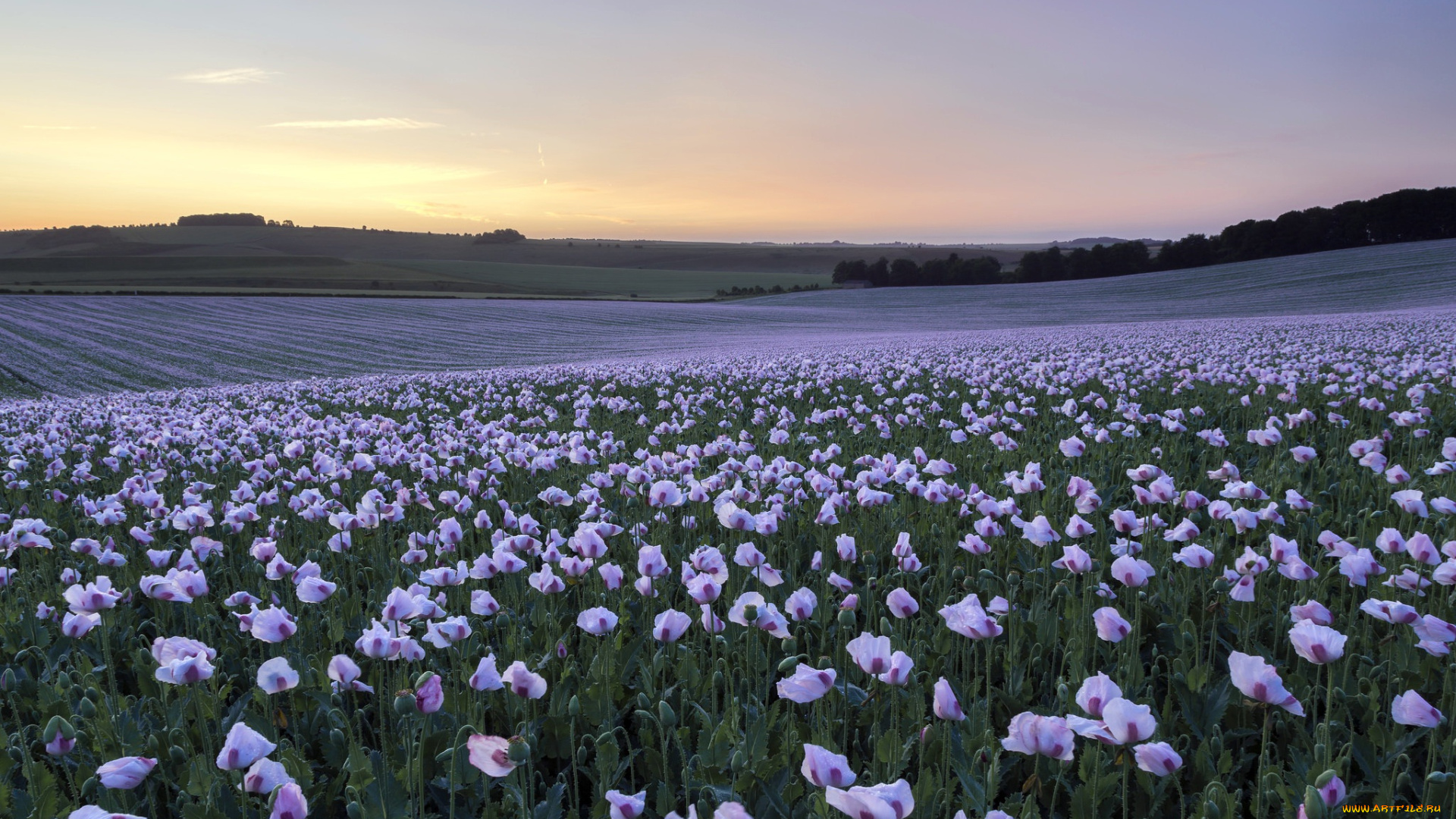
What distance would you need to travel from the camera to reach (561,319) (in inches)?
1826

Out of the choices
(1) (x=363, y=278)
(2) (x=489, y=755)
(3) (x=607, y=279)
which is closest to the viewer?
(2) (x=489, y=755)

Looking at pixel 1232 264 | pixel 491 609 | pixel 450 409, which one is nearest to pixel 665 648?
pixel 491 609

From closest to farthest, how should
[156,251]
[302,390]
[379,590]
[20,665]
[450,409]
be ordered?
[20,665] < [379,590] < [450,409] < [302,390] < [156,251]

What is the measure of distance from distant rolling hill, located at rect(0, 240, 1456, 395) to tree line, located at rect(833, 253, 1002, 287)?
308 inches

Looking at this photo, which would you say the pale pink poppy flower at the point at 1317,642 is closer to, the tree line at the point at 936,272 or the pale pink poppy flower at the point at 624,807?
the pale pink poppy flower at the point at 624,807

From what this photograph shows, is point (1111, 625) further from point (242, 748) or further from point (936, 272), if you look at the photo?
point (936, 272)

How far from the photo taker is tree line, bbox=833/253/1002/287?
74625mm

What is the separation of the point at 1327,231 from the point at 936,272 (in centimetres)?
3034

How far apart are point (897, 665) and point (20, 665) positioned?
3.46 m

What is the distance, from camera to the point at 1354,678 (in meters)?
2.79

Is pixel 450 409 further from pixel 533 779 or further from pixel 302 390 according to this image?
pixel 533 779

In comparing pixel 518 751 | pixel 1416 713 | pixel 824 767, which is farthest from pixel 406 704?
pixel 1416 713

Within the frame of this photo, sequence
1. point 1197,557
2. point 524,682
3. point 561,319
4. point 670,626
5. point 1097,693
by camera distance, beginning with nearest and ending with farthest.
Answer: point 1097,693
point 524,682
point 670,626
point 1197,557
point 561,319

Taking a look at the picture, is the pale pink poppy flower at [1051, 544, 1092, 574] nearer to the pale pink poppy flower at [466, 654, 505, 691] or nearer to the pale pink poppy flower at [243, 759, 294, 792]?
the pale pink poppy flower at [466, 654, 505, 691]
